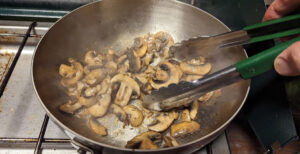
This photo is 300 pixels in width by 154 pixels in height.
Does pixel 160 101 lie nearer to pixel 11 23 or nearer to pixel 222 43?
pixel 222 43

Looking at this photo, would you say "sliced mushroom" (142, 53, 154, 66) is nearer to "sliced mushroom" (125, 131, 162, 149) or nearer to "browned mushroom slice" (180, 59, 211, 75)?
"browned mushroom slice" (180, 59, 211, 75)

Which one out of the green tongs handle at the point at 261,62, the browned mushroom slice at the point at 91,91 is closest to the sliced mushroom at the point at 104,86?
the browned mushroom slice at the point at 91,91

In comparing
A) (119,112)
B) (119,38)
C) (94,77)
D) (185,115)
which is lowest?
(185,115)

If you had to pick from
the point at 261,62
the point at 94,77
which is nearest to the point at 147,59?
the point at 94,77

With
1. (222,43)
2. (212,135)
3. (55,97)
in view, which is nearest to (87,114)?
(55,97)

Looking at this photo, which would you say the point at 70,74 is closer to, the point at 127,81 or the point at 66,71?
the point at 66,71

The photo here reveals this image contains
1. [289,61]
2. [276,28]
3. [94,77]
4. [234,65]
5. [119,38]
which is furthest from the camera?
[119,38]
